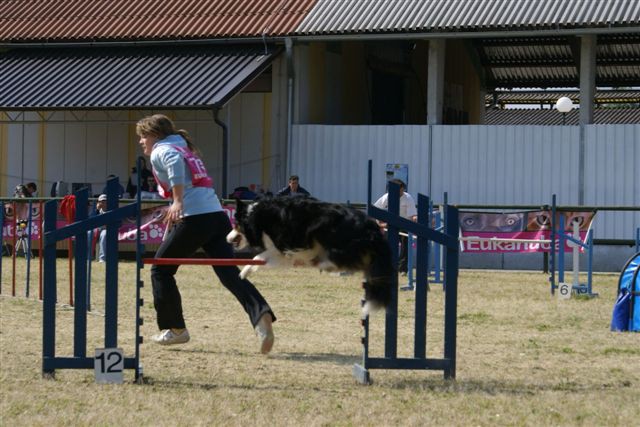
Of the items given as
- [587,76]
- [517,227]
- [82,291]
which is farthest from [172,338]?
[587,76]

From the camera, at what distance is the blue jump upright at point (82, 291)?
25.0 feet

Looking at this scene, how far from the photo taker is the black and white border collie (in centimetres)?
762

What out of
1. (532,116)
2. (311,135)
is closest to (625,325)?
(311,135)

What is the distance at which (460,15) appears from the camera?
75.8 feet

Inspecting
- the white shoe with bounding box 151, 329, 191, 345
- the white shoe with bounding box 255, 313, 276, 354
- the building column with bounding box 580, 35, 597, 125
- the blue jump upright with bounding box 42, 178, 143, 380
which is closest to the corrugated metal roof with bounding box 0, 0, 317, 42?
the building column with bounding box 580, 35, 597, 125

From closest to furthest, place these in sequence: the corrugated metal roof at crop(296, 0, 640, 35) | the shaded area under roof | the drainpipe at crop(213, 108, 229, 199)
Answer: the corrugated metal roof at crop(296, 0, 640, 35), the drainpipe at crop(213, 108, 229, 199), the shaded area under roof

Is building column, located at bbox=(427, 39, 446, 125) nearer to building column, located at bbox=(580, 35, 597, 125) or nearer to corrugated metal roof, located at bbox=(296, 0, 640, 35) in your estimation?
corrugated metal roof, located at bbox=(296, 0, 640, 35)

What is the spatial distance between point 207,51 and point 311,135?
2.75m

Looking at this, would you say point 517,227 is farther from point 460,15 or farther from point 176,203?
point 176,203

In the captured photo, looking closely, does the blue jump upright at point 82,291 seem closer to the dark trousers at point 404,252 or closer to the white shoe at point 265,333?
the white shoe at point 265,333

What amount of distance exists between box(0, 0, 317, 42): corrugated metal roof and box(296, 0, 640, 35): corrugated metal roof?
2.36 feet

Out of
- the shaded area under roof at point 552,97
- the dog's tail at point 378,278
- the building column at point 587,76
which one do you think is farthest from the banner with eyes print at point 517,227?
the shaded area under roof at point 552,97

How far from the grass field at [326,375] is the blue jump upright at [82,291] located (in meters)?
0.14

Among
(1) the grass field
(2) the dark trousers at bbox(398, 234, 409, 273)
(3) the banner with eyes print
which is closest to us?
(1) the grass field
